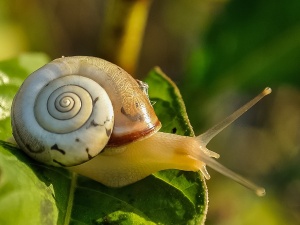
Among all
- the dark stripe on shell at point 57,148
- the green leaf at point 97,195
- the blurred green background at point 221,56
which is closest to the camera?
the green leaf at point 97,195

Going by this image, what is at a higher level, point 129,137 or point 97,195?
point 129,137

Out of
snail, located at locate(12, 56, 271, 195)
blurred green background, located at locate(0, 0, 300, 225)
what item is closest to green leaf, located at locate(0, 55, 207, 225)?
snail, located at locate(12, 56, 271, 195)

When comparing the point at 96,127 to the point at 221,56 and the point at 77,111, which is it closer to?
the point at 77,111

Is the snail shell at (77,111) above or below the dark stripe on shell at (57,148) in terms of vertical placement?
above

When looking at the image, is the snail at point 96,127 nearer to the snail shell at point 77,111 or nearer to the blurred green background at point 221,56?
the snail shell at point 77,111

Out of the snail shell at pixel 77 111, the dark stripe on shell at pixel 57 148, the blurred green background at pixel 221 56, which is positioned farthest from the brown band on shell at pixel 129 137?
the blurred green background at pixel 221 56

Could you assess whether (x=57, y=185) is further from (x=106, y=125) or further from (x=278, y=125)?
(x=278, y=125)

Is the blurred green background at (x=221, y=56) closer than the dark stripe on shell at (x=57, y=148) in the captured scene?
No

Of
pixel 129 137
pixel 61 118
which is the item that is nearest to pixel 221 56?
pixel 129 137
